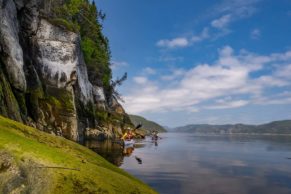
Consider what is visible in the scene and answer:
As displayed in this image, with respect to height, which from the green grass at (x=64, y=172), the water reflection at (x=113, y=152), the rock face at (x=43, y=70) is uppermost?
the rock face at (x=43, y=70)

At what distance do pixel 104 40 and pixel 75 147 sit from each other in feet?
287

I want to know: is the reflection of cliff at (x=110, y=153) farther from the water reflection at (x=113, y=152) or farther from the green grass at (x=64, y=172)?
the green grass at (x=64, y=172)

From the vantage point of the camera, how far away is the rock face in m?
30.3

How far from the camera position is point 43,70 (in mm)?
44875

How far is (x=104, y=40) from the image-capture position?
312 feet

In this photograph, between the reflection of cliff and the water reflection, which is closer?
the reflection of cliff

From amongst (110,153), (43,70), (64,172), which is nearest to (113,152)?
(110,153)

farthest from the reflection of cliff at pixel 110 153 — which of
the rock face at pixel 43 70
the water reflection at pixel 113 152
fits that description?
the rock face at pixel 43 70

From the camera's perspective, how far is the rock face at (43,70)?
3028cm

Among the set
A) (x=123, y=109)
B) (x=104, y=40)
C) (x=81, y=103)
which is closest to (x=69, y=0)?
(x=104, y=40)

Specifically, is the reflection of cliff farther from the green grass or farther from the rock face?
the green grass

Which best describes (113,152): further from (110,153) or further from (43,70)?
(43,70)

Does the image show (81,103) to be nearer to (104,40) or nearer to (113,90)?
(113,90)

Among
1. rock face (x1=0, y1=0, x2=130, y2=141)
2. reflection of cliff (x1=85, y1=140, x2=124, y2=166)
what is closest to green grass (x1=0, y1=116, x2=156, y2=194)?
reflection of cliff (x1=85, y1=140, x2=124, y2=166)
